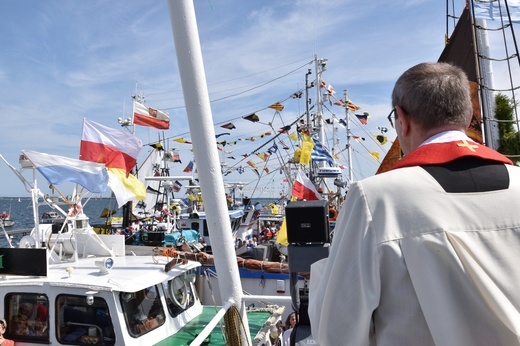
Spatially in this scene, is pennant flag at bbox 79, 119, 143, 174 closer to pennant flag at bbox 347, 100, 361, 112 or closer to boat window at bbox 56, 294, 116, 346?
boat window at bbox 56, 294, 116, 346

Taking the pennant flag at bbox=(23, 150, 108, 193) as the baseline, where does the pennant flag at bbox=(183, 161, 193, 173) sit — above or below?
above

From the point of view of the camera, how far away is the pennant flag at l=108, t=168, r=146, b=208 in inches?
304

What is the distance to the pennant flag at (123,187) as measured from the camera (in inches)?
304

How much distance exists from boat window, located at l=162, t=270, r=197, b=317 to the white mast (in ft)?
7.42

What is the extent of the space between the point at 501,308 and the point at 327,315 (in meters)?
0.44

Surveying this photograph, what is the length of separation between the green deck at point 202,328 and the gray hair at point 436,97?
5.01 meters

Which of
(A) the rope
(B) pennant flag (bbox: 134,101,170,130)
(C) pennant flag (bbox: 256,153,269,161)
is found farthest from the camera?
(C) pennant flag (bbox: 256,153,269,161)

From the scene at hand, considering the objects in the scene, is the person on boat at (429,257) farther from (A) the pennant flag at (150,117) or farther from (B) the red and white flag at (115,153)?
(A) the pennant flag at (150,117)

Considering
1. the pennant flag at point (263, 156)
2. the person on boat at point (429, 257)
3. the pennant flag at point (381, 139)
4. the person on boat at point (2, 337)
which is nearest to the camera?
the person on boat at point (429, 257)

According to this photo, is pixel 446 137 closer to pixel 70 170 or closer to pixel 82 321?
pixel 82 321

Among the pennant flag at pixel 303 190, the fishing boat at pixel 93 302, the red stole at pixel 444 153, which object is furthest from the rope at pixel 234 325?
the pennant flag at pixel 303 190

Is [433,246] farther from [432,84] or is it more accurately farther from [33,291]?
[33,291]

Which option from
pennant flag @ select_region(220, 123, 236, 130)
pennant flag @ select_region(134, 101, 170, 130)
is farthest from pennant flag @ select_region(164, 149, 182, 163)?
pennant flag @ select_region(134, 101, 170, 130)

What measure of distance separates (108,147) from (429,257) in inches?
309
